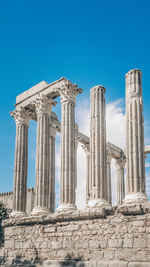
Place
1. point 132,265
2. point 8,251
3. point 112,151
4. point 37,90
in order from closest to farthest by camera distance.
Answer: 1. point 132,265
2. point 8,251
3. point 37,90
4. point 112,151

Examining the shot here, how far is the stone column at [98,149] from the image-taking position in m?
17.5

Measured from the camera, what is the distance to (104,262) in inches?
605

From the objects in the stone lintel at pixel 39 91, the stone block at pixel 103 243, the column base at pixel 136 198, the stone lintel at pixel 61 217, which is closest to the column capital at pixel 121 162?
the stone lintel at pixel 39 91

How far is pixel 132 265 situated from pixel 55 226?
4962mm

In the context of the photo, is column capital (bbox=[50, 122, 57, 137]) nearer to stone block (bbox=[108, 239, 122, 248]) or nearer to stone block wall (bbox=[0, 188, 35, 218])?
stone block wall (bbox=[0, 188, 35, 218])

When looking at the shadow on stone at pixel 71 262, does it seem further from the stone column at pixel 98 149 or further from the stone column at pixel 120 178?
the stone column at pixel 120 178

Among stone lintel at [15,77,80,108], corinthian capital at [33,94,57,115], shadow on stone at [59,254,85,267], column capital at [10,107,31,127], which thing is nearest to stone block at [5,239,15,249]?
shadow on stone at [59,254,85,267]

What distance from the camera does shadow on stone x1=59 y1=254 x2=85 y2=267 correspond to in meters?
16.4

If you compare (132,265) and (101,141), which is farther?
(101,141)

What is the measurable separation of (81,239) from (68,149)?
494 cm

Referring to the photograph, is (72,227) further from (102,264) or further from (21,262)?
(21,262)

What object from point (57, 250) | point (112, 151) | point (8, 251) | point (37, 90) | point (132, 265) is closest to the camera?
point (132, 265)

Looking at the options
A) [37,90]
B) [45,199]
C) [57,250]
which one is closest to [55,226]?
[57,250]

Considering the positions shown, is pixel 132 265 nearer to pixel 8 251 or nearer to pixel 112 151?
pixel 8 251
